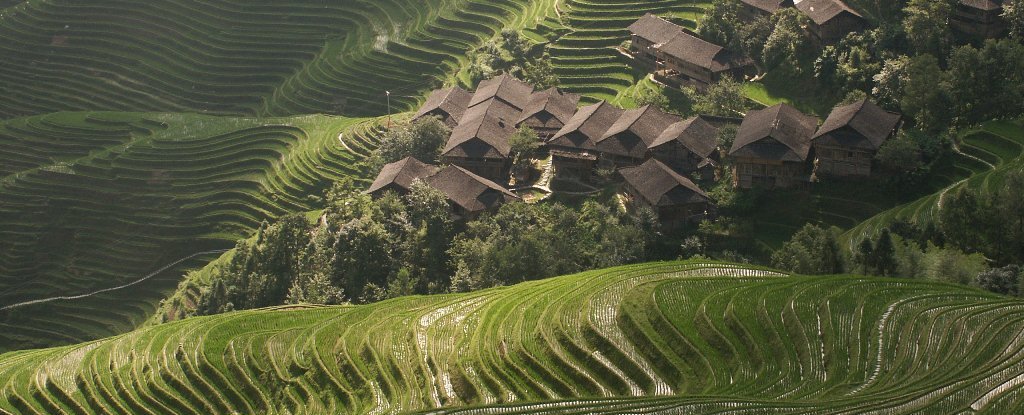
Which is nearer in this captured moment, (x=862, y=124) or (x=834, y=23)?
(x=862, y=124)

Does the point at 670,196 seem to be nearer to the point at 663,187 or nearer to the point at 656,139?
the point at 663,187

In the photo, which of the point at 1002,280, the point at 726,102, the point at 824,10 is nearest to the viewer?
the point at 1002,280

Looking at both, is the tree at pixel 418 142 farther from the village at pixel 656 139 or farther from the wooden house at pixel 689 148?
the wooden house at pixel 689 148

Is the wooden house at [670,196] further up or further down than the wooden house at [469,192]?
further up

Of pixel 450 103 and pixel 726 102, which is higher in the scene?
pixel 726 102

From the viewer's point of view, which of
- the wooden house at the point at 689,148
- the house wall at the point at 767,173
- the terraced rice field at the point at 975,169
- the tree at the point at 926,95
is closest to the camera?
the terraced rice field at the point at 975,169

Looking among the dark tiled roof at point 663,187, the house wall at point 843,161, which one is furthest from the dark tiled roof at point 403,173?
the house wall at point 843,161

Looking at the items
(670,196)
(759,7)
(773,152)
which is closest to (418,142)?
(670,196)

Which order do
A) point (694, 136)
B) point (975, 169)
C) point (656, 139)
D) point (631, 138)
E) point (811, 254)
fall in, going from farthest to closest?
point (656, 139)
point (631, 138)
point (694, 136)
point (975, 169)
point (811, 254)
